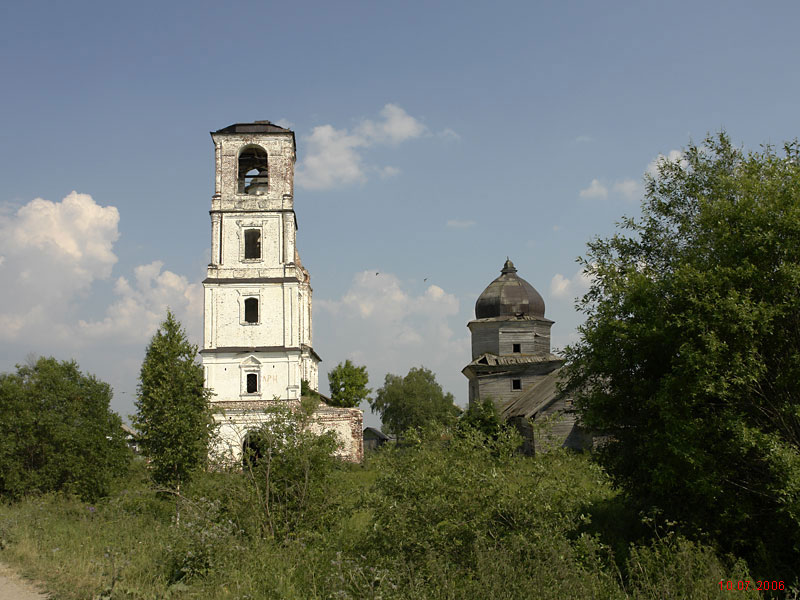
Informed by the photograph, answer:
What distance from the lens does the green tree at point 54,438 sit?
19.0 m

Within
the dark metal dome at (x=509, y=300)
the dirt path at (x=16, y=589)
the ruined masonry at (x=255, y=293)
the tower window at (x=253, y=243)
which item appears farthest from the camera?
the dark metal dome at (x=509, y=300)

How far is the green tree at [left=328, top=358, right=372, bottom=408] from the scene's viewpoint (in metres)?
44.0

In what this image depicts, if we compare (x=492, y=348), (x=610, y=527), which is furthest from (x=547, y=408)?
(x=610, y=527)

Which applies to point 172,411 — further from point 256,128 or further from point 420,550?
point 256,128

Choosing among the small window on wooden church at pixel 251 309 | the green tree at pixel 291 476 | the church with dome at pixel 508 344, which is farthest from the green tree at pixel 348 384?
the green tree at pixel 291 476

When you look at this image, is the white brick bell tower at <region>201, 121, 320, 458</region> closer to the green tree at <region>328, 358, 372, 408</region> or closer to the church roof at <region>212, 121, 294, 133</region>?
the church roof at <region>212, 121, 294, 133</region>

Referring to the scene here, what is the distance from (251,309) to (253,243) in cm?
317

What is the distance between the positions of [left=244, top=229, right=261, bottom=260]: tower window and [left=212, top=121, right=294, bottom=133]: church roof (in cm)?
469

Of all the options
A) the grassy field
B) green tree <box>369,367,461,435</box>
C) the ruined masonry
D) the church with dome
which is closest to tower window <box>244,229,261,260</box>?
the ruined masonry

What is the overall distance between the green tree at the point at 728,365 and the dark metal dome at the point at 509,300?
1166 inches

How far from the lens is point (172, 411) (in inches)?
688

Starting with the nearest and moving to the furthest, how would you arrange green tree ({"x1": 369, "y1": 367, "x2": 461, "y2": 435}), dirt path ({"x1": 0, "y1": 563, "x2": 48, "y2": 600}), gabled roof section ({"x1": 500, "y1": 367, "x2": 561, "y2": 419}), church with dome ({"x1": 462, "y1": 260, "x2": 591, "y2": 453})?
1. dirt path ({"x1": 0, "y1": 563, "x2": 48, "y2": 600})
2. gabled roof section ({"x1": 500, "y1": 367, "x2": 561, "y2": 419})
3. church with dome ({"x1": 462, "y1": 260, "x2": 591, "y2": 453})
4. green tree ({"x1": 369, "y1": 367, "x2": 461, "y2": 435})

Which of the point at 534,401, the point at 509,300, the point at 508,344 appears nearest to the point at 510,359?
the point at 508,344
